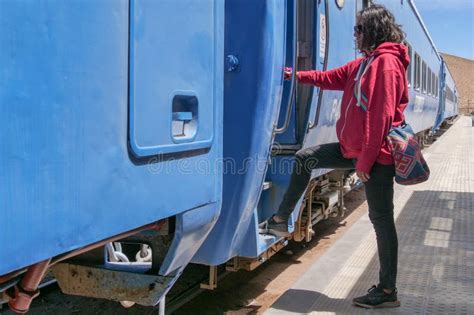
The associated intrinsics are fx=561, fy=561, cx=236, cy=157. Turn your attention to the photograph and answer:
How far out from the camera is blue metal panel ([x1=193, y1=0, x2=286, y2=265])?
2910 millimetres

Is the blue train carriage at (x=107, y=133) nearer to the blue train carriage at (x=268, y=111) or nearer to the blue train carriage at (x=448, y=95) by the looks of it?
the blue train carriage at (x=268, y=111)

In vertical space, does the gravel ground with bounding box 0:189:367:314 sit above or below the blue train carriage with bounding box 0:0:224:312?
below

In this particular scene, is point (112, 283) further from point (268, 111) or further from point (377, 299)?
point (377, 299)

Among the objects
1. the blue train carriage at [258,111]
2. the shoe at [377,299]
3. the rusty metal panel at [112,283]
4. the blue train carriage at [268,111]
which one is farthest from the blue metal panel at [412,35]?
the rusty metal panel at [112,283]

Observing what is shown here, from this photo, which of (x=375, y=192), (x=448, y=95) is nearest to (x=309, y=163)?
(x=375, y=192)

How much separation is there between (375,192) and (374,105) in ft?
1.95

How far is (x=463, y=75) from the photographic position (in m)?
96.2

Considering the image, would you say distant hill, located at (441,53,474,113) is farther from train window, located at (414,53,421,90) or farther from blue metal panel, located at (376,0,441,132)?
train window, located at (414,53,421,90)

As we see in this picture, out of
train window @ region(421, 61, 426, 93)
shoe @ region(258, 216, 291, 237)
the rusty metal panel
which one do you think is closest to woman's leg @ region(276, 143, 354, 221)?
shoe @ region(258, 216, 291, 237)

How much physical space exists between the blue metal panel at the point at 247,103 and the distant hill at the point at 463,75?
291ft

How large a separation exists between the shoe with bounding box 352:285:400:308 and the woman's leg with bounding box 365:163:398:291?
138 mm

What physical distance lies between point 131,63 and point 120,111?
17 cm

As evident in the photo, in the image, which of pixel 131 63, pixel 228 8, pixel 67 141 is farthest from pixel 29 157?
pixel 228 8

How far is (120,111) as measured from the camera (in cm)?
182
